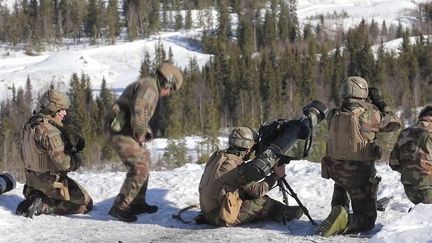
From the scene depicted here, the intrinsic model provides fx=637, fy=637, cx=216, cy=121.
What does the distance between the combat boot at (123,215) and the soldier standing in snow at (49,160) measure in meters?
0.45

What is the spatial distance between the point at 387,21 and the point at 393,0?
12527mm

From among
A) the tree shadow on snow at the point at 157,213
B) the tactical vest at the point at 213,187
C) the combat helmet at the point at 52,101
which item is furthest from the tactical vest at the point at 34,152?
the tactical vest at the point at 213,187

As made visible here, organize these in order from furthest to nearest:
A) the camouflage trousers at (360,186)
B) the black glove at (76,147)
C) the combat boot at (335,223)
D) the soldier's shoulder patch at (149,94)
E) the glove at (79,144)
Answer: the glove at (79,144), the black glove at (76,147), the soldier's shoulder patch at (149,94), the camouflage trousers at (360,186), the combat boot at (335,223)

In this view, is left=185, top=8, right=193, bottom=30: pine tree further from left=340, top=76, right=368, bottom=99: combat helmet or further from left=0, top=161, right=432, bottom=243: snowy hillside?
left=340, top=76, right=368, bottom=99: combat helmet

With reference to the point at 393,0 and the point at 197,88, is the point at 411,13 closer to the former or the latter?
the point at 393,0

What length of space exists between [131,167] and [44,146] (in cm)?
99

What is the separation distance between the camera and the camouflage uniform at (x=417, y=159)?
6234 mm

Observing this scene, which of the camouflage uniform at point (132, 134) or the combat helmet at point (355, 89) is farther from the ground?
the combat helmet at point (355, 89)

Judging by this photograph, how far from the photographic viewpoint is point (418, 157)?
627cm

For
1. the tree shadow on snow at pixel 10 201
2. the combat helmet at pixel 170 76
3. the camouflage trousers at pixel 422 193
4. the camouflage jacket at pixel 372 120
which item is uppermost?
the combat helmet at pixel 170 76

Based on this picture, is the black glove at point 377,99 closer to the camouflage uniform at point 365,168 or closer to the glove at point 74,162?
the camouflage uniform at point 365,168

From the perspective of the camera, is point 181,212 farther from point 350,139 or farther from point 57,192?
point 350,139

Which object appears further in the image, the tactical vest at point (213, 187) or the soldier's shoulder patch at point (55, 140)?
the soldier's shoulder patch at point (55, 140)

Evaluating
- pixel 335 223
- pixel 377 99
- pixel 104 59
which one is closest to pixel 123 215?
pixel 335 223
